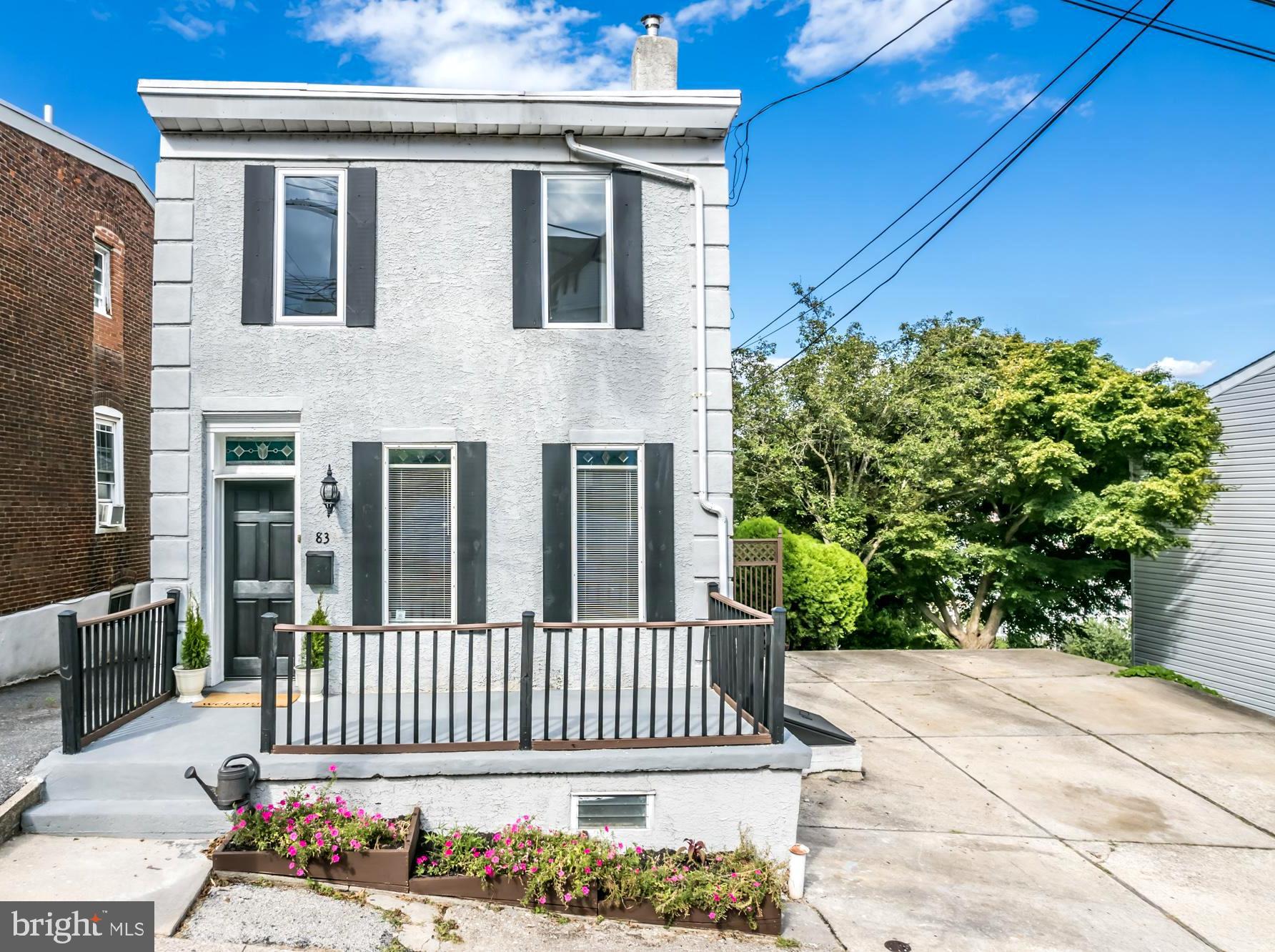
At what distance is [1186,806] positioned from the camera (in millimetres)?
5922

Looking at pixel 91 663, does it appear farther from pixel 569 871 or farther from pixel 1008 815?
pixel 1008 815

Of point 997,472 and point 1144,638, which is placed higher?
point 997,472

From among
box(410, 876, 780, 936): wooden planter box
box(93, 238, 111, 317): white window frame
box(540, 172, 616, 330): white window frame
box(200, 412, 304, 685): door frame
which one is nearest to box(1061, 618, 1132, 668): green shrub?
box(540, 172, 616, 330): white window frame

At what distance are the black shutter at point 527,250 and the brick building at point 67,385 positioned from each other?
21.1 feet

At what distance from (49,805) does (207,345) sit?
3428 mm

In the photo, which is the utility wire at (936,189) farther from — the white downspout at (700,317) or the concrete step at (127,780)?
the concrete step at (127,780)

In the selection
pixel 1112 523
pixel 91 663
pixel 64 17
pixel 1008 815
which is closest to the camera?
pixel 91 663

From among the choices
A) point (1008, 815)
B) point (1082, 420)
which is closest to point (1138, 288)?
point (1082, 420)

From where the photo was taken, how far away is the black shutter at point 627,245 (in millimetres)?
6203

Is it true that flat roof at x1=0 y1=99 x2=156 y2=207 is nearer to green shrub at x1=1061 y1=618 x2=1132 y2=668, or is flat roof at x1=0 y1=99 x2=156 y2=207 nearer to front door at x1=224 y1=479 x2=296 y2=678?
front door at x1=224 y1=479 x2=296 y2=678

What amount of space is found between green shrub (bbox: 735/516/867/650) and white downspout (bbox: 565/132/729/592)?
5.39 metres

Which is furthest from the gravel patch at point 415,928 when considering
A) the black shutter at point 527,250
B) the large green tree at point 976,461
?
the large green tree at point 976,461

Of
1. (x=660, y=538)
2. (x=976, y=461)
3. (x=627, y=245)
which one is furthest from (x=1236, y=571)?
(x=627, y=245)

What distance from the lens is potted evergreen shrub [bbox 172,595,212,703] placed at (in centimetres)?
570
